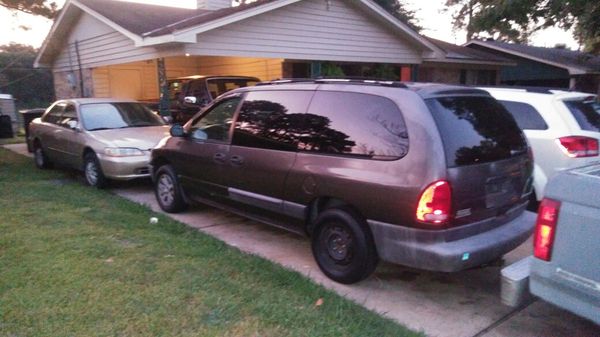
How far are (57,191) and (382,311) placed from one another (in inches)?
228

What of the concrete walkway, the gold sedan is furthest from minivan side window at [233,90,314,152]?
the gold sedan

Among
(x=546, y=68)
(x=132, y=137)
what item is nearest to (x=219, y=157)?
(x=132, y=137)

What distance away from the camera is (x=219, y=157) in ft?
16.9

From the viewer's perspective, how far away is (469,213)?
3494mm

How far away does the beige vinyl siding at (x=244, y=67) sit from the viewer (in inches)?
586

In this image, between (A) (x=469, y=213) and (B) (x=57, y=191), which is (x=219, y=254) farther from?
(B) (x=57, y=191)

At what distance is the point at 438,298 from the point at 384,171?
4.01 ft

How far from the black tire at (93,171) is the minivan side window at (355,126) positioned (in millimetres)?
4585

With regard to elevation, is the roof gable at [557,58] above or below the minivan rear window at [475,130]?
above

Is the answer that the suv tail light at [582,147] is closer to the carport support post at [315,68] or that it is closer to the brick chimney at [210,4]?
the carport support post at [315,68]

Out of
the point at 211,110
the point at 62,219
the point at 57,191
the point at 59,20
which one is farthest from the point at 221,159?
the point at 59,20

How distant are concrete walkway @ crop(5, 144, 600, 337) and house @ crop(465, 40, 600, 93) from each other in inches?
674

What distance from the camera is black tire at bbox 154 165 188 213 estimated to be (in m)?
6.04

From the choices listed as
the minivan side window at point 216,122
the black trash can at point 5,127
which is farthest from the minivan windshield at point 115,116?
the black trash can at point 5,127
